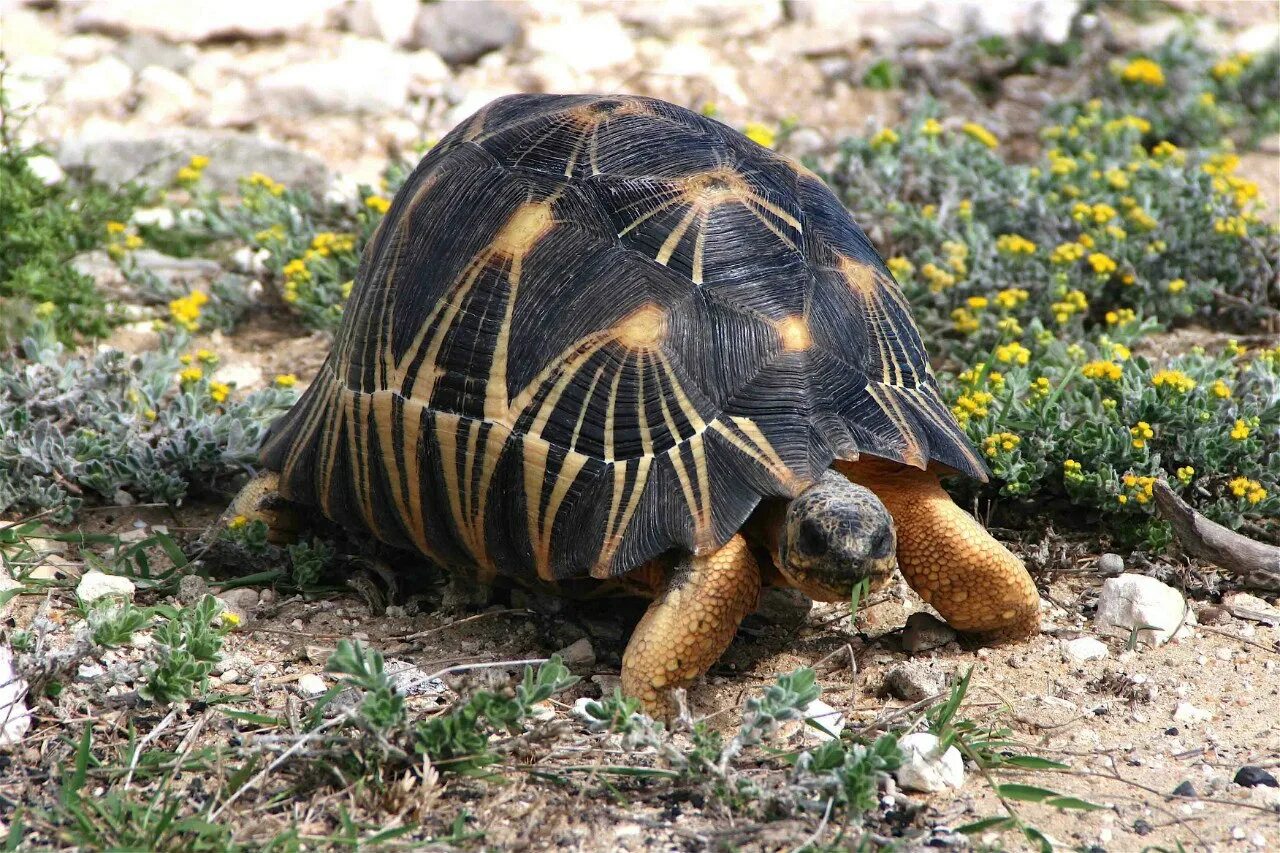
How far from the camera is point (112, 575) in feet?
13.0

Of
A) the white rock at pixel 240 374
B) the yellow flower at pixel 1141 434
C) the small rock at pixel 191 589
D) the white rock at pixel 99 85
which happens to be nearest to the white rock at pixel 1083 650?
the yellow flower at pixel 1141 434

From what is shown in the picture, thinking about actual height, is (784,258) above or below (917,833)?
above

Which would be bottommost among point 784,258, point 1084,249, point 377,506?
point 377,506

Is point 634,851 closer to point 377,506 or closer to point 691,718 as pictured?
→ point 691,718

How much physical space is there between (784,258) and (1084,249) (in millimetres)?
2371

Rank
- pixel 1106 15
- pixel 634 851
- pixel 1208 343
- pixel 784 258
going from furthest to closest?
pixel 1106 15, pixel 1208 343, pixel 784 258, pixel 634 851

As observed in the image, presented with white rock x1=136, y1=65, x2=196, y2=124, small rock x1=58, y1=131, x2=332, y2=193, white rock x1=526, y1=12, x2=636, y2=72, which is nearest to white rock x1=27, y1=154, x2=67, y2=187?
small rock x1=58, y1=131, x2=332, y2=193

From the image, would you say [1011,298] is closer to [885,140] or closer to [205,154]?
[885,140]

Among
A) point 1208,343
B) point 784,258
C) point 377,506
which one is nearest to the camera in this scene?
point 784,258

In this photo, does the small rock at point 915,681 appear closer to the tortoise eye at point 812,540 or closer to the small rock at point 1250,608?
the tortoise eye at point 812,540

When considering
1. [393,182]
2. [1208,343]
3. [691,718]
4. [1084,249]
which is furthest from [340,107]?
[691,718]

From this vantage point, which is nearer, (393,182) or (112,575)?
(112,575)

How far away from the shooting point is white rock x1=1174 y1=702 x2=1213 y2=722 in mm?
3398

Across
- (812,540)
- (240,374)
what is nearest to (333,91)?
(240,374)
